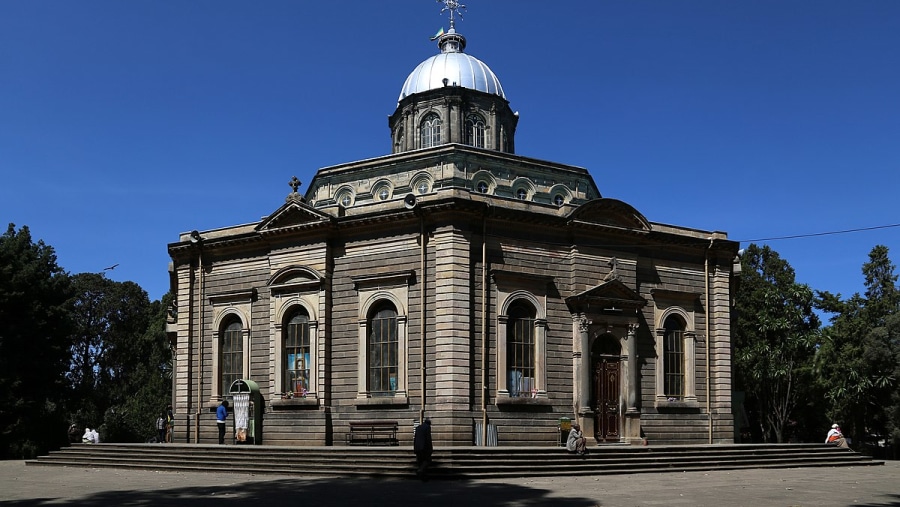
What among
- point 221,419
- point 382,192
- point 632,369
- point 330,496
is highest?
point 382,192

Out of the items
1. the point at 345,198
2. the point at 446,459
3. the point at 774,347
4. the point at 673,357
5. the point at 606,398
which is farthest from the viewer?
the point at 774,347

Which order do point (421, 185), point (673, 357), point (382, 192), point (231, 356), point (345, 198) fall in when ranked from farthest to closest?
point (345, 198) → point (382, 192) → point (421, 185) → point (231, 356) → point (673, 357)

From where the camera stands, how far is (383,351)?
1156 inches

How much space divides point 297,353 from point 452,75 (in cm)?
1683

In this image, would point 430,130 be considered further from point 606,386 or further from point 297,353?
point 606,386

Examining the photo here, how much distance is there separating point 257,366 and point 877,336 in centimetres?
2952

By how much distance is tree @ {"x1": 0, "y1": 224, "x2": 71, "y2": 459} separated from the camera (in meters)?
38.6

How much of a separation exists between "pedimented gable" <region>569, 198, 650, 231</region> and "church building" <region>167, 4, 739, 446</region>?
0.06 meters

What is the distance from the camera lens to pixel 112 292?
69.4 metres

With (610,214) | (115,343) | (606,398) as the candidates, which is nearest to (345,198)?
(610,214)

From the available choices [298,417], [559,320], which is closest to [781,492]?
[559,320]

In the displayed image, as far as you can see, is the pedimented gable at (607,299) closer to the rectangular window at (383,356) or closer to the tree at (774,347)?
the rectangular window at (383,356)

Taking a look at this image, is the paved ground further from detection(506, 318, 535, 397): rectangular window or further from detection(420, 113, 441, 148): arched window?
detection(420, 113, 441, 148): arched window

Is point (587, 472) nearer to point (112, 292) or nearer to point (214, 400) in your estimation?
point (214, 400)
